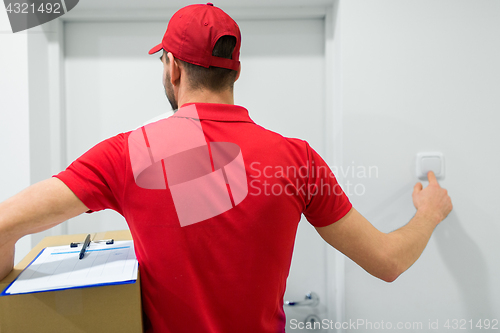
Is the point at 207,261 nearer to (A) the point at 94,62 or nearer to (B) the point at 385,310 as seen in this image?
(B) the point at 385,310

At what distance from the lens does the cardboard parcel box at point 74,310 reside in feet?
1.78

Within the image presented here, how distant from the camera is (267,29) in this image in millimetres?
1188

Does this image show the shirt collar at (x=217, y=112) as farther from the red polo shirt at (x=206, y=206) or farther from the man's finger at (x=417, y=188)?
the man's finger at (x=417, y=188)

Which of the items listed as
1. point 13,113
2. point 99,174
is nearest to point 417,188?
point 99,174

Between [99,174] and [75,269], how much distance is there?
20 cm

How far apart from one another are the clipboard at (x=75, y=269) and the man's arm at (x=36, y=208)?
0.08m

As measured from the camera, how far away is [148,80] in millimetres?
1190

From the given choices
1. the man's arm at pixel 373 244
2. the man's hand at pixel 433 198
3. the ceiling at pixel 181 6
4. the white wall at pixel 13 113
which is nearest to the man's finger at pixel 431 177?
the man's hand at pixel 433 198

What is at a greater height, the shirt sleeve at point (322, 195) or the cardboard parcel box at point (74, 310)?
the shirt sleeve at point (322, 195)

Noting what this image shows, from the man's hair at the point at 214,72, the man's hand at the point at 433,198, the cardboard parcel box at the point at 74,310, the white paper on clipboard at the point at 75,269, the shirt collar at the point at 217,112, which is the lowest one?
the cardboard parcel box at the point at 74,310

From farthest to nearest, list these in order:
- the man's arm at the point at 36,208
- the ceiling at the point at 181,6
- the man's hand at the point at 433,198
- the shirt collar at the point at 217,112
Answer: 1. the ceiling at the point at 181,6
2. the man's hand at the point at 433,198
3. the shirt collar at the point at 217,112
4. the man's arm at the point at 36,208

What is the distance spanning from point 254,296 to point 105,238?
1.34ft

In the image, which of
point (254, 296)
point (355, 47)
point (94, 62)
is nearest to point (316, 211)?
point (254, 296)

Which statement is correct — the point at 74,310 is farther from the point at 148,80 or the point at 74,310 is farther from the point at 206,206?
the point at 148,80
